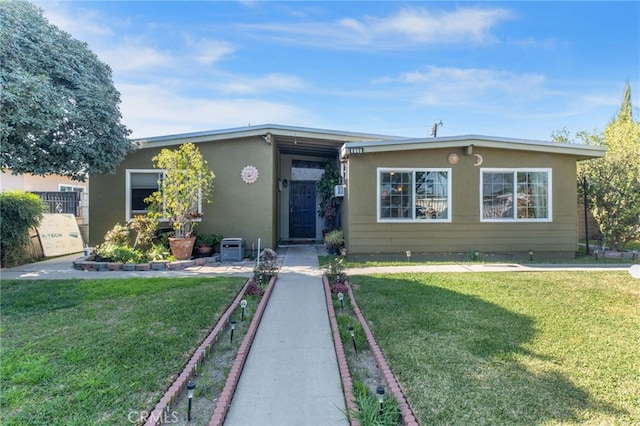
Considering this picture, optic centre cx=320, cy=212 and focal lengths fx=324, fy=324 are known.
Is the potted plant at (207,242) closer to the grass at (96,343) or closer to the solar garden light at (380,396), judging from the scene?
the grass at (96,343)

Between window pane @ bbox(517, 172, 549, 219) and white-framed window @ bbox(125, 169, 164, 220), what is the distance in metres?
9.69

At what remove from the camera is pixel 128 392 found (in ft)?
8.39

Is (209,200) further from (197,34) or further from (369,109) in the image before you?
(369,109)

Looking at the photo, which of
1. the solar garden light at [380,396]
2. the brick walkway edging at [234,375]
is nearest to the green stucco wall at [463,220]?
the brick walkway edging at [234,375]

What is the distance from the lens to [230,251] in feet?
27.5

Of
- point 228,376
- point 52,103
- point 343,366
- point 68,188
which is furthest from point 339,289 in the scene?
point 68,188

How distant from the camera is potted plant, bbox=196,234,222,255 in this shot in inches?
334

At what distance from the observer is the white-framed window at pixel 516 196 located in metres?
8.54

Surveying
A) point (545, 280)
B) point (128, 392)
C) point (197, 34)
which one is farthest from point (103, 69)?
point (545, 280)

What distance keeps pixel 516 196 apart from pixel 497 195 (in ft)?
1.61

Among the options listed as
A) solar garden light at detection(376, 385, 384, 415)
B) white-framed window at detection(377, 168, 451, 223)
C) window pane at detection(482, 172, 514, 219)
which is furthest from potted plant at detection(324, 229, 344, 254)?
solar garden light at detection(376, 385, 384, 415)

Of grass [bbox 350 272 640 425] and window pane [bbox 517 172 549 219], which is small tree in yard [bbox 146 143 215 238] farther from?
window pane [bbox 517 172 549 219]

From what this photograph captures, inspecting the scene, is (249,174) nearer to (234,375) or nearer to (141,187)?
(141,187)

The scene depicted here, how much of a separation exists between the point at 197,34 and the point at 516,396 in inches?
385
